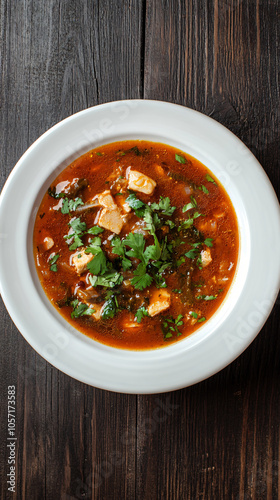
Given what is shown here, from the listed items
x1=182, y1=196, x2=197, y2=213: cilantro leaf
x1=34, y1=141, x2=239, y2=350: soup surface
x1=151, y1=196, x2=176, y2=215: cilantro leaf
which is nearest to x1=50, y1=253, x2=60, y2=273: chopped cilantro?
x1=34, y1=141, x2=239, y2=350: soup surface

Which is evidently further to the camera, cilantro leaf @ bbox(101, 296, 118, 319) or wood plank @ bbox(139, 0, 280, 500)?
wood plank @ bbox(139, 0, 280, 500)

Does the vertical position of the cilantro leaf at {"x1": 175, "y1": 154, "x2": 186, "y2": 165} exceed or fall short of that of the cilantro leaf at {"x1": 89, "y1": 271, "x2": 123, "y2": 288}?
it exceeds it

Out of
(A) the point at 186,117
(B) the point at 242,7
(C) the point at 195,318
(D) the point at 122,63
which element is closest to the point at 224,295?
(C) the point at 195,318

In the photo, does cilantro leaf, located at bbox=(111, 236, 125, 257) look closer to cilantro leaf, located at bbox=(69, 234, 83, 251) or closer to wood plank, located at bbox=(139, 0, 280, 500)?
cilantro leaf, located at bbox=(69, 234, 83, 251)

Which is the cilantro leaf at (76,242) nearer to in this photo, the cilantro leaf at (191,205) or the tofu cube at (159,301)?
the tofu cube at (159,301)

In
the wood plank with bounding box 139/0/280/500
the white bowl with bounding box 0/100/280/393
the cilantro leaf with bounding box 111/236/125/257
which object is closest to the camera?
the white bowl with bounding box 0/100/280/393

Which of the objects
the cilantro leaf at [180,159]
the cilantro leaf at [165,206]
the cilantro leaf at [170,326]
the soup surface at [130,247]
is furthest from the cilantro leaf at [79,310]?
the cilantro leaf at [180,159]
